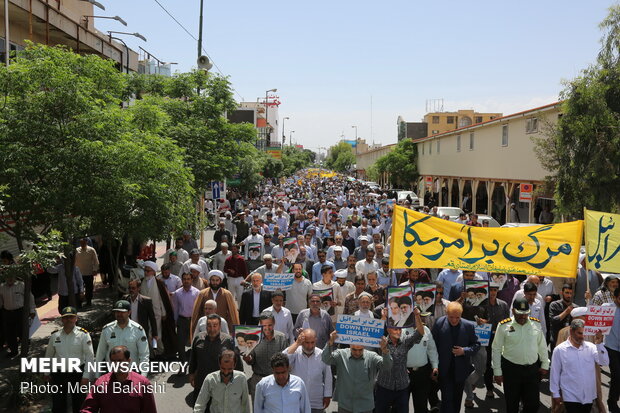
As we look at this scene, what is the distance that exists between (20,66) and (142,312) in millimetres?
4458

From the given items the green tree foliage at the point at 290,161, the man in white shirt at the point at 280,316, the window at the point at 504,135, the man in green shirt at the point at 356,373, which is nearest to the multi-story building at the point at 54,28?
the man in white shirt at the point at 280,316

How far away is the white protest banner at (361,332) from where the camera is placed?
6.50m

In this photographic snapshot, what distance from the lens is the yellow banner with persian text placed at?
8523mm

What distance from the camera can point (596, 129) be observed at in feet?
57.5

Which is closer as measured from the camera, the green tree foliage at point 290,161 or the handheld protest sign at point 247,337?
the handheld protest sign at point 247,337

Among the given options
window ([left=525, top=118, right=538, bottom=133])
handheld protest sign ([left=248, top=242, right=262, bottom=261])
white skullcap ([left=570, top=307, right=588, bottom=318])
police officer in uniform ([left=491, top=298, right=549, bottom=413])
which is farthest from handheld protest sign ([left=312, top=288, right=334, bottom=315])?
window ([left=525, top=118, right=538, bottom=133])

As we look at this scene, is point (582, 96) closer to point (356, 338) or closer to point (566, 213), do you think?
point (566, 213)

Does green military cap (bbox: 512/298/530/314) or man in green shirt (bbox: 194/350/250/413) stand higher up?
green military cap (bbox: 512/298/530/314)

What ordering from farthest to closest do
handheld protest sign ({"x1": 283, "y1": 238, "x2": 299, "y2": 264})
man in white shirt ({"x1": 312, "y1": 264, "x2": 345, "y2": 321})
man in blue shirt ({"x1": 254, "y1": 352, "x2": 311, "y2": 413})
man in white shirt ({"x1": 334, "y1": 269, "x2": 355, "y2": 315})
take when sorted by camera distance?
handheld protest sign ({"x1": 283, "y1": 238, "x2": 299, "y2": 264}) → man in white shirt ({"x1": 334, "y1": 269, "x2": 355, "y2": 315}) → man in white shirt ({"x1": 312, "y1": 264, "x2": 345, "y2": 321}) → man in blue shirt ({"x1": 254, "y1": 352, "x2": 311, "y2": 413})

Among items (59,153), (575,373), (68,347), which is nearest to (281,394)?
(68,347)

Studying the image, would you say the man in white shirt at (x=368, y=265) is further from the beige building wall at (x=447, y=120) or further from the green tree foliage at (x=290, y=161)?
the beige building wall at (x=447, y=120)

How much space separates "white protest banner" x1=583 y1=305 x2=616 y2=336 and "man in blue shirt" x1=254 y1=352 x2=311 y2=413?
13.1 feet

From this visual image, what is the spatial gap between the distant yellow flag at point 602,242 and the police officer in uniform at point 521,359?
1.89 metres

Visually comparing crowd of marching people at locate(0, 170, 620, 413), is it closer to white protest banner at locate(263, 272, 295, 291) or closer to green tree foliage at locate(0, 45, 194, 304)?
white protest banner at locate(263, 272, 295, 291)
